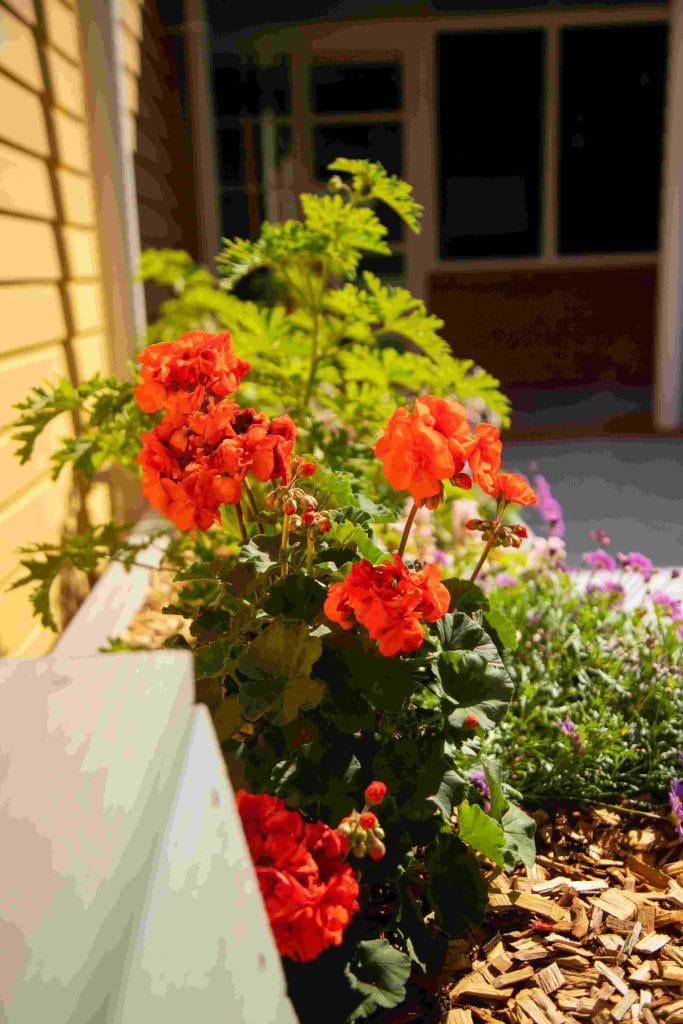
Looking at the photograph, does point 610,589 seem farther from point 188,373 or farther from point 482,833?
point 188,373

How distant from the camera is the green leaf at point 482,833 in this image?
52.9 inches

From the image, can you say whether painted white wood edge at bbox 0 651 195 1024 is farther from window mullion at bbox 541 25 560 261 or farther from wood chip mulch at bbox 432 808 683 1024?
window mullion at bbox 541 25 560 261

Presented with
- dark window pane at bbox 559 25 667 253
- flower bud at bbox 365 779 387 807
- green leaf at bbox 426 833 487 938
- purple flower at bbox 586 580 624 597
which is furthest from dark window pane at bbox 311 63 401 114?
flower bud at bbox 365 779 387 807

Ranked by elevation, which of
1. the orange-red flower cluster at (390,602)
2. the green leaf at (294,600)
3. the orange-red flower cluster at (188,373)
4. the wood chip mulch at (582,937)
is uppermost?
the orange-red flower cluster at (188,373)

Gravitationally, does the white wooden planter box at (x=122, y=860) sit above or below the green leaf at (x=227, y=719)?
above

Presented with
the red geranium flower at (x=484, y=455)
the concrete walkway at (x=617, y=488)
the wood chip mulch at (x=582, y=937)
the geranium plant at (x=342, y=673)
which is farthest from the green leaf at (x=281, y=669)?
the concrete walkway at (x=617, y=488)

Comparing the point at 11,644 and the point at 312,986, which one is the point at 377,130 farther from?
the point at 312,986

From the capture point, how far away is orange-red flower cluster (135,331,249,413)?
1.39 m

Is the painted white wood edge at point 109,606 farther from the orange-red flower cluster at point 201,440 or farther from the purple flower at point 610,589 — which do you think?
the purple flower at point 610,589

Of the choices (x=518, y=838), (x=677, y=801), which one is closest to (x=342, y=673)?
(x=518, y=838)

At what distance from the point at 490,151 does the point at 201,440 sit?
21.3ft

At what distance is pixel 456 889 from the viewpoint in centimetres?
134

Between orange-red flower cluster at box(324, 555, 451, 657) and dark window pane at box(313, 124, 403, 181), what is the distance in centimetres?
616

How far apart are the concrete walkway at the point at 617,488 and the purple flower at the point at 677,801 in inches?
70.3
